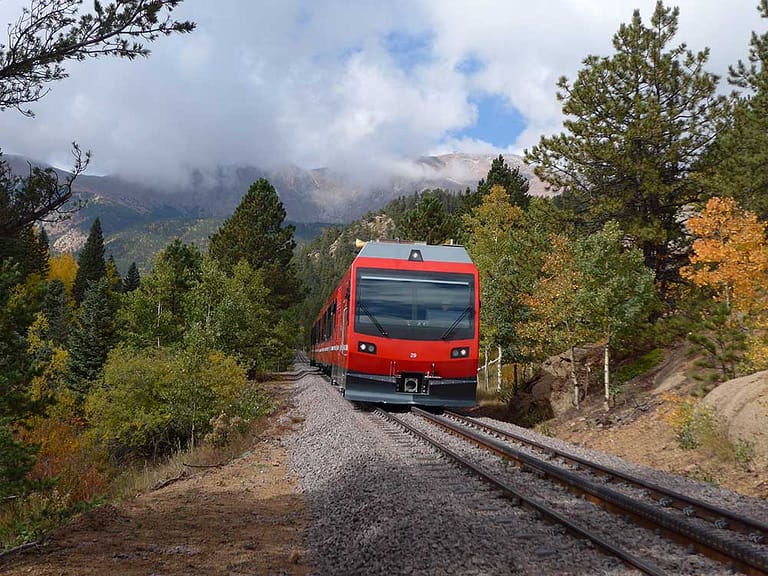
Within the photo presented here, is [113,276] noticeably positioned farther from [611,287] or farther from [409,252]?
[611,287]

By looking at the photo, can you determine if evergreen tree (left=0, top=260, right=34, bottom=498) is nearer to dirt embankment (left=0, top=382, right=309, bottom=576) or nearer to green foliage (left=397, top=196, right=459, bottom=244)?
dirt embankment (left=0, top=382, right=309, bottom=576)

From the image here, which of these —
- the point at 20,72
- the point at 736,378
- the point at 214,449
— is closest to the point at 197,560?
the point at 20,72

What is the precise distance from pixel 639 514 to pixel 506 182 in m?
42.7

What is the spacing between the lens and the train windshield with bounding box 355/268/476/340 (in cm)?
1454

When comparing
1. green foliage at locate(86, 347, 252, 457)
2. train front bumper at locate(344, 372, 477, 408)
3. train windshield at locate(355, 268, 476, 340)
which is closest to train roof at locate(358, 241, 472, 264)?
train windshield at locate(355, 268, 476, 340)

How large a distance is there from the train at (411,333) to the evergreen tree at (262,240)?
26.4 metres

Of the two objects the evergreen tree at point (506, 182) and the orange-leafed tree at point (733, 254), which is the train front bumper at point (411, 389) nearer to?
the orange-leafed tree at point (733, 254)

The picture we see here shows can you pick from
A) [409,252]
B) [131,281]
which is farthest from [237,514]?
[131,281]

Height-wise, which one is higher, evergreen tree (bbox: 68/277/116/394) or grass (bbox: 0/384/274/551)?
evergreen tree (bbox: 68/277/116/394)

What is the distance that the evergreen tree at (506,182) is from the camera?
46.9 meters

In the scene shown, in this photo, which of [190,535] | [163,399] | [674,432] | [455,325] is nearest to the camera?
[190,535]

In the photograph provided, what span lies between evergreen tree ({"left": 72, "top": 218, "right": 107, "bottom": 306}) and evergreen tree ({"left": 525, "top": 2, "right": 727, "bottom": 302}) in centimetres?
8039

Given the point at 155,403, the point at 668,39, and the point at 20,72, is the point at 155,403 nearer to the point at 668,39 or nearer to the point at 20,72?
the point at 20,72

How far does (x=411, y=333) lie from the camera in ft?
47.5
